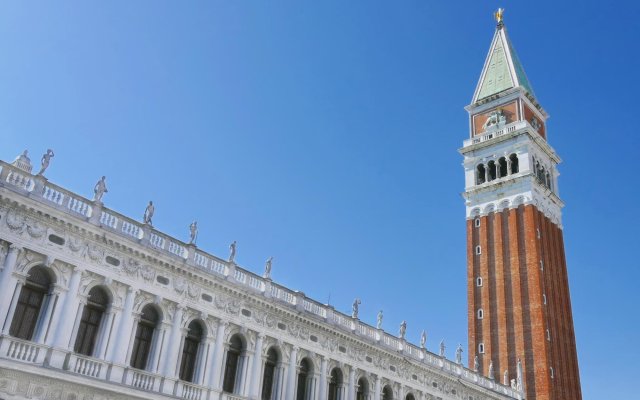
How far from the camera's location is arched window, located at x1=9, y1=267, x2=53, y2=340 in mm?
21812

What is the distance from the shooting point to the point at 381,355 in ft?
119

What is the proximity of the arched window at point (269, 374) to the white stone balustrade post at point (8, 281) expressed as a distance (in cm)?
1232

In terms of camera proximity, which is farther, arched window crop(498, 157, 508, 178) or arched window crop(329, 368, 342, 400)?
arched window crop(498, 157, 508, 178)

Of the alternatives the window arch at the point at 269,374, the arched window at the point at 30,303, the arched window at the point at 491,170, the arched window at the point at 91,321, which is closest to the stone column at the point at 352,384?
the window arch at the point at 269,374

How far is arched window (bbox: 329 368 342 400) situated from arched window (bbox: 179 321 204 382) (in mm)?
8809

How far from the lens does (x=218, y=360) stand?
27359 mm

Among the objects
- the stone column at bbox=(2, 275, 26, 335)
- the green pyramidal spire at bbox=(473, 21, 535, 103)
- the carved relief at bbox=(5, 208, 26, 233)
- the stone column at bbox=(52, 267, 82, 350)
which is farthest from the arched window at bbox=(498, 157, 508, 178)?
the stone column at bbox=(2, 275, 26, 335)

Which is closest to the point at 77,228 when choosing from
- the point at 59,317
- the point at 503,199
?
the point at 59,317

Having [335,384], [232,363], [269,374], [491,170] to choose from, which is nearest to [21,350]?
[232,363]

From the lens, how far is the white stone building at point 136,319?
71.9 feet

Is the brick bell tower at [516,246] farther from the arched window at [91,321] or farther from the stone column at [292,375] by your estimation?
the arched window at [91,321]

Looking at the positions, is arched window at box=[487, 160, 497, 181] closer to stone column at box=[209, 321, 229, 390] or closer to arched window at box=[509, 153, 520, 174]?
arched window at box=[509, 153, 520, 174]

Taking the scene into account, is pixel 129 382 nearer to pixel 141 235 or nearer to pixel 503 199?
pixel 141 235

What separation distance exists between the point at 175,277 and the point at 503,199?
41891mm
